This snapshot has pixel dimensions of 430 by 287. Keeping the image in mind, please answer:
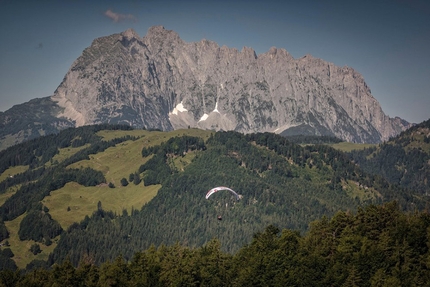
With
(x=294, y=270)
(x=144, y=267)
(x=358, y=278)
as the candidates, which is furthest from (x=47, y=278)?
(x=358, y=278)

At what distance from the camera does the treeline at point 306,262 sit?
489ft

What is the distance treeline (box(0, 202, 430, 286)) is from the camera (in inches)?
5863

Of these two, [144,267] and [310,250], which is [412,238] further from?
[144,267]

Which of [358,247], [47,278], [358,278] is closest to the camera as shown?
[358,278]

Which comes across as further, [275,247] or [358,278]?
[275,247]

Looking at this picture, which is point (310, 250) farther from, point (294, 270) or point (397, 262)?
point (397, 262)

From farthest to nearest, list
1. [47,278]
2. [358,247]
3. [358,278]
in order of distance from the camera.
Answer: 1. [47,278]
2. [358,247]
3. [358,278]

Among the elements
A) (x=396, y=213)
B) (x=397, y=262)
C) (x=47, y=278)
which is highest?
(x=396, y=213)

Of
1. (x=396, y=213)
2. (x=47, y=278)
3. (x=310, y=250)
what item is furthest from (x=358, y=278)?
(x=47, y=278)

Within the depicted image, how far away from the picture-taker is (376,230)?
538ft

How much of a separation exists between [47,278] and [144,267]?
26937mm

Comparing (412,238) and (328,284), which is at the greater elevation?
(412,238)

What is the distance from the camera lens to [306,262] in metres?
152

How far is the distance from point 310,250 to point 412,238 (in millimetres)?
24666
